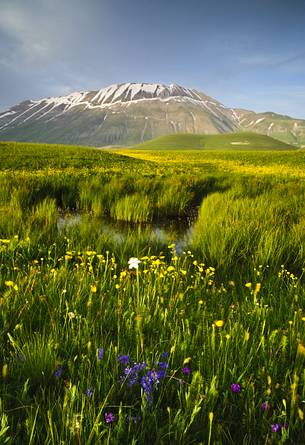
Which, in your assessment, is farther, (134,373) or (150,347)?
(150,347)

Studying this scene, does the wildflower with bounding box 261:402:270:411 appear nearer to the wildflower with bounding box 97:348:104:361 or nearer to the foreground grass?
the foreground grass

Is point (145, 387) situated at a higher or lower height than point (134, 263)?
lower

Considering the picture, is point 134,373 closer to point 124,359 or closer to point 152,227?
point 124,359

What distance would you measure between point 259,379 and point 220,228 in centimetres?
407

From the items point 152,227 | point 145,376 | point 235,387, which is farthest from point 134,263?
point 152,227

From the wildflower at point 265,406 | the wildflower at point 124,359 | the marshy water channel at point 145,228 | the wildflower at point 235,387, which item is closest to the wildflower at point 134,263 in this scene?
the wildflower at point 124,359

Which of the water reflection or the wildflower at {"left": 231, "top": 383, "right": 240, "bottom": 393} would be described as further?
the water reflection

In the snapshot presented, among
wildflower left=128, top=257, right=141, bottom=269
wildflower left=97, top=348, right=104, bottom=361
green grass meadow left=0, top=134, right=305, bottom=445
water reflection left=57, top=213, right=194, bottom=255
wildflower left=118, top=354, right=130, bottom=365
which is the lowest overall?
water reflection left=57, top=213, right=194, bottom=255

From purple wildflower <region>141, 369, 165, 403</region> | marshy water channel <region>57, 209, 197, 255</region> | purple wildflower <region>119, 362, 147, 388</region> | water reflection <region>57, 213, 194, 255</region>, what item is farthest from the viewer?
water reflection <region>57, 213, 194, 255</region>

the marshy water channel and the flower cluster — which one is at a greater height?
the flower cluster

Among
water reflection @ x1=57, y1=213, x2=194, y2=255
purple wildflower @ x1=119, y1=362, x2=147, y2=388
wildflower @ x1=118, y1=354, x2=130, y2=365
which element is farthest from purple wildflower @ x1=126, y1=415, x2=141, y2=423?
water reflection @ x1=57, y1=213, x2=194, y2=255

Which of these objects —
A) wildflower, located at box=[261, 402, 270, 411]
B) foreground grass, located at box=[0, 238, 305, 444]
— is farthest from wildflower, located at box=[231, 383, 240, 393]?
wildflower, located at box=[261, 402, 270, 411]

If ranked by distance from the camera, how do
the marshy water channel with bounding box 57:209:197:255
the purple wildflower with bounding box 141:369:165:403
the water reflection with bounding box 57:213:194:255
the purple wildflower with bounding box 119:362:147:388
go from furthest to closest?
1. the water reflection with bounding box 57:213:194:255
2. the marshy water channel with bounding box 57:209:197:255
3. the purple wildflower with bounding box 119:362:147:388
4. the purple wildflower with bounding box 141:369:165:403

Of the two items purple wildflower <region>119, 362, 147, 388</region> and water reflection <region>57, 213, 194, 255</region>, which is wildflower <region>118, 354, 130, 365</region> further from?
water reflection <region>57, 213, 194, 255</region>
